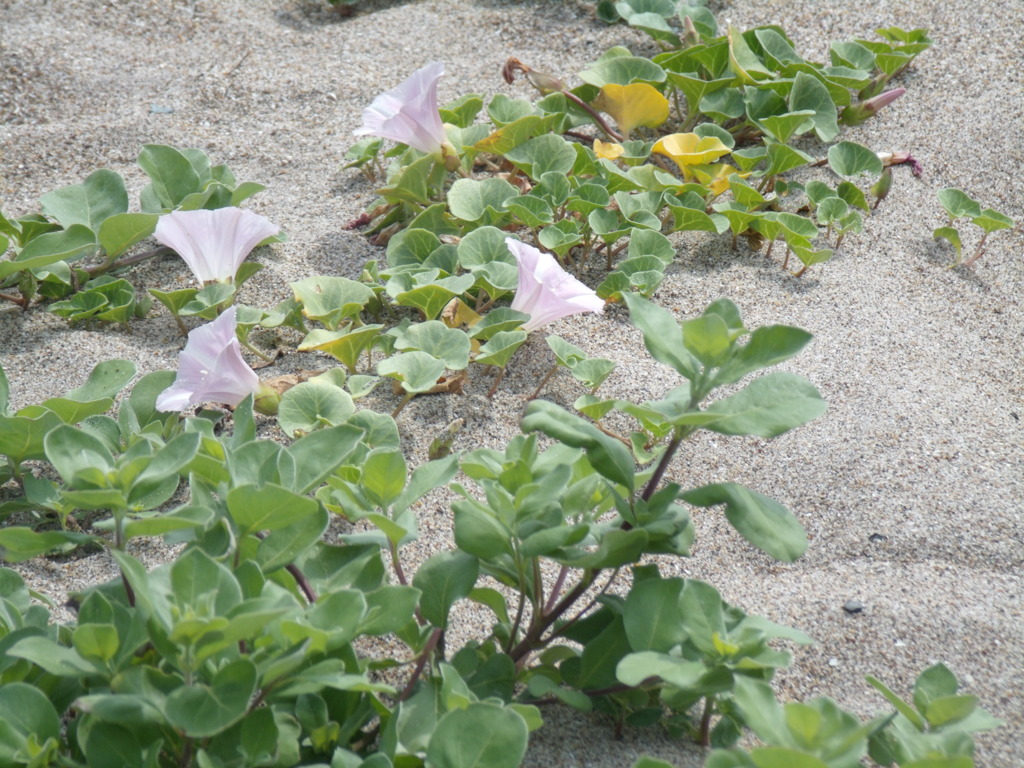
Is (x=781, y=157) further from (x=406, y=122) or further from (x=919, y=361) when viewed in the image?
(x=406, y=122)

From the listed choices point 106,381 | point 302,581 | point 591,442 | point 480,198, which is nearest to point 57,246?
point 106,381

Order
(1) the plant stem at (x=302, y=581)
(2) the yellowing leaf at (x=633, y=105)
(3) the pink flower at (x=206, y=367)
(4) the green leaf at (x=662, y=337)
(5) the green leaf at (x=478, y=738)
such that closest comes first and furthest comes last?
1. (5) the green leaf at (x=478, y=738)
2. (4) the green leaf at (x=662, y=337)
3. (1) the plant stem at (x=302, y=581)
4. (3) the pink flower at (x=206, y=367)
5. (2) the yellowing leaf at (x=633, y=105)

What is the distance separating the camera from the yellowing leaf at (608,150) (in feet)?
7.04

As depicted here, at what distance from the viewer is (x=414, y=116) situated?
203 cm

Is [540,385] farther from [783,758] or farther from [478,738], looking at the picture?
[783,758]

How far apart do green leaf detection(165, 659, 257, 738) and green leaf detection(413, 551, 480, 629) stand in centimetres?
26

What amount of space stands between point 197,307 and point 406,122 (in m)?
0.60

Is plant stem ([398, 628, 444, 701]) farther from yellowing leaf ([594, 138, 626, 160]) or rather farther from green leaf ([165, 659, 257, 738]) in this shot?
yellowing leaf ([594, 138, 626, 160])

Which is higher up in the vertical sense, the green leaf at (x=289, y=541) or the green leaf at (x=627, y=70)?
the green leaf at (x=627, y=70)

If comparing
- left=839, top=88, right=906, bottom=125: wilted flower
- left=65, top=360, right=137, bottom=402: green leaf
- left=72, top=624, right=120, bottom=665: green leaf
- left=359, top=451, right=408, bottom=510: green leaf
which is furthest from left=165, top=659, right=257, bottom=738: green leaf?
left=839, top=88, right=906, bottom=125: wilted flower

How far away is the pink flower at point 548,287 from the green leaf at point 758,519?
674 mm

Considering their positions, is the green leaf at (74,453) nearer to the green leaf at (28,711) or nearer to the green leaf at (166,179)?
the green leaf at (28,711)

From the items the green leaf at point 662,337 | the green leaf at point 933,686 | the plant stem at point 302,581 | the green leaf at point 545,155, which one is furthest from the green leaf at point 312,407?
the green leaf at point 933,686

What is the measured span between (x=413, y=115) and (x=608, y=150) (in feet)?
1.44
